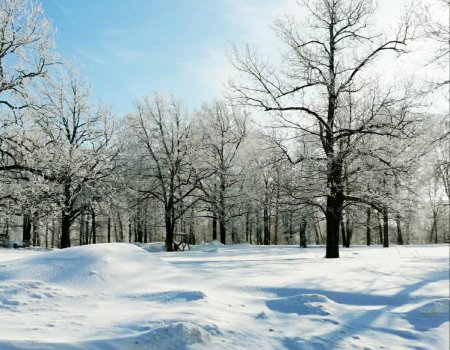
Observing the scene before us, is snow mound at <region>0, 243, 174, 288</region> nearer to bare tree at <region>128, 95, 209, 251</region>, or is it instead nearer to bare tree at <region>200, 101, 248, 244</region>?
bare tree at <region>128, 95, 209, 251</region>

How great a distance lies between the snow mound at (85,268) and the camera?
6219mm

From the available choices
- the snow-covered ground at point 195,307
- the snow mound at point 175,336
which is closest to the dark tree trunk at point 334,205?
the snow-covered ground at point 195,307

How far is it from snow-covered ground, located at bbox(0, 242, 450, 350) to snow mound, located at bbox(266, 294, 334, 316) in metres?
0.02

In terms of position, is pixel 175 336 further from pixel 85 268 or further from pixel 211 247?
pixel 211 247

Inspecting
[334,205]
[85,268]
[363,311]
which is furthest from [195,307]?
[334,205]

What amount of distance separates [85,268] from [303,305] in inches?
134

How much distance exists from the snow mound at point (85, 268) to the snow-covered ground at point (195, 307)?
2 cm

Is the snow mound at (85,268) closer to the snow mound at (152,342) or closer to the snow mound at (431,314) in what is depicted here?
the snow mound at (152,342)

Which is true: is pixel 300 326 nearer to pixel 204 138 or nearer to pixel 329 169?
pixel 329 169

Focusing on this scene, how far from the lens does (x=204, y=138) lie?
31500mm

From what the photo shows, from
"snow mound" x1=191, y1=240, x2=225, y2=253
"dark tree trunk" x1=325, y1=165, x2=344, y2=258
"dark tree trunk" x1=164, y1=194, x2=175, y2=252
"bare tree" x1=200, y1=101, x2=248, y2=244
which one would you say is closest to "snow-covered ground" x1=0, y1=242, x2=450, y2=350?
"dark tree trunk" x1=325, y1=165, x2=344, y2=258

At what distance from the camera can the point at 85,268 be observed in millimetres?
6547

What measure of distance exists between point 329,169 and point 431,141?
3.52 metres

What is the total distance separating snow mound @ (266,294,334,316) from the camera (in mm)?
5809
